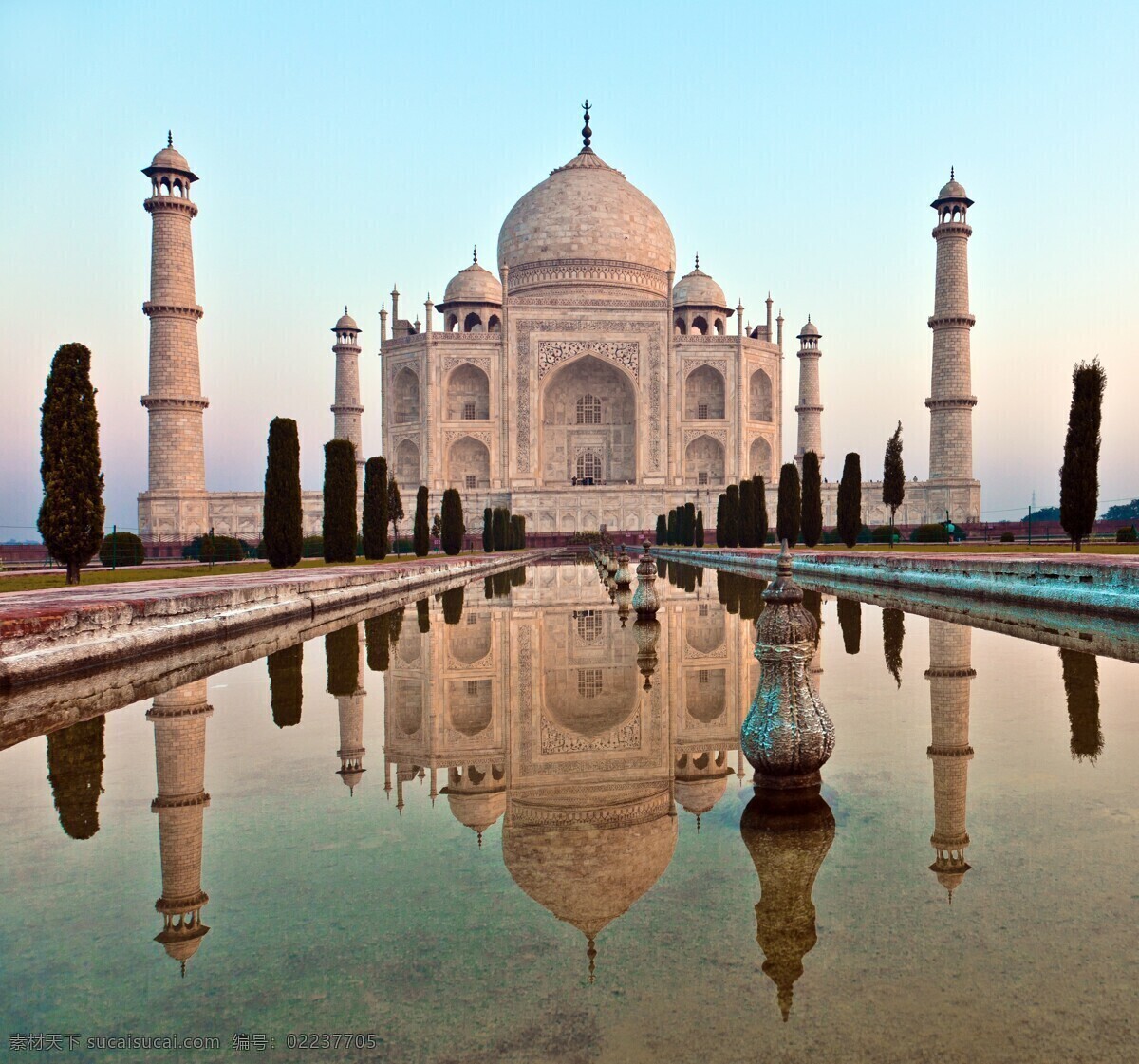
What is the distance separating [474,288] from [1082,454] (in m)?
31.2

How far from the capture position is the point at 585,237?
131 feet

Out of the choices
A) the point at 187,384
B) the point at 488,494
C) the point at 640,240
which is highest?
the point at 640,240

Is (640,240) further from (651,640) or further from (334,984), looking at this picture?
(334,984)

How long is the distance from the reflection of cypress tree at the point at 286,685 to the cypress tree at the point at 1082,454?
553 inches

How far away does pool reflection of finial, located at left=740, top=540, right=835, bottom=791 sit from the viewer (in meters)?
2.42

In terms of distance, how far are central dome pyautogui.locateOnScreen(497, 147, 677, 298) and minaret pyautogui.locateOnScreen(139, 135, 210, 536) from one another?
14.6m

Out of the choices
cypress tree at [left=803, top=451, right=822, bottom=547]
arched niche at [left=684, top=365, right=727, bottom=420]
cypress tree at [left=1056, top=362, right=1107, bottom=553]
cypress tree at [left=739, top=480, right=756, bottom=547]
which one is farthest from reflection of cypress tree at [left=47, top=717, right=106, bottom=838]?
arched niche at [left=684, top=365, right=727, bottom=420]

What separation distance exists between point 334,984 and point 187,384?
31244 mm

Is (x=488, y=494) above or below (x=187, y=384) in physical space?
below

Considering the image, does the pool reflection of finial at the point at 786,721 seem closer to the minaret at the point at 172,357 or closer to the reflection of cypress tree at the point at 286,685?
the reflection of cypress tree at the point at 286,685

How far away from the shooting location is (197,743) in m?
3.21

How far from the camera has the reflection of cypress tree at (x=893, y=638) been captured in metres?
4.61

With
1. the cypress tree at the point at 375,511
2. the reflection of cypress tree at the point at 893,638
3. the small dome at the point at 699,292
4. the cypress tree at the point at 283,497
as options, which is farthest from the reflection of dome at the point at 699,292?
the reflection of cypress tree at the point at 893,638

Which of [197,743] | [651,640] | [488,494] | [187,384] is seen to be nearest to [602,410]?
[488,494]
